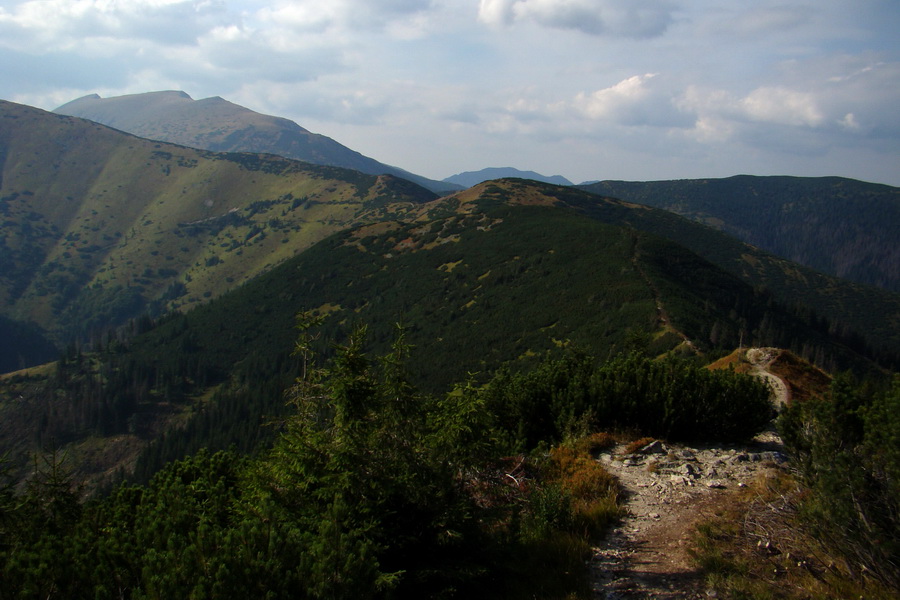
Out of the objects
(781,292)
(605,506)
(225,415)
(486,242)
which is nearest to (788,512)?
(605,506)

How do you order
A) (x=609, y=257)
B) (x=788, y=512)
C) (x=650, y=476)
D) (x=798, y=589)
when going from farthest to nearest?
(x=609, y=257), (x=650, y=476), (x=788, y=512), (x=798, y=589)

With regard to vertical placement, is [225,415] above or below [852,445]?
below

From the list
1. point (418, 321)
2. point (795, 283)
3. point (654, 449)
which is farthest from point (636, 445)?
point (795, 283)

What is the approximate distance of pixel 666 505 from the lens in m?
9.75

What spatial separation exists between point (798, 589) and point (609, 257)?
105 meters

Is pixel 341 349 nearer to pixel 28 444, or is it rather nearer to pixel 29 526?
pixel 29 526

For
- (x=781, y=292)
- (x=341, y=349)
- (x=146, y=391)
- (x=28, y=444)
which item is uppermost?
(x=341, y=349)

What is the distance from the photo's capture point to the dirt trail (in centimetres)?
710

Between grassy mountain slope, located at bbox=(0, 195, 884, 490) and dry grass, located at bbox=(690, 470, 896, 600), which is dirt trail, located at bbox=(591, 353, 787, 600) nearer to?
dry grass, located at bbox=(690, 470, 896, 600)

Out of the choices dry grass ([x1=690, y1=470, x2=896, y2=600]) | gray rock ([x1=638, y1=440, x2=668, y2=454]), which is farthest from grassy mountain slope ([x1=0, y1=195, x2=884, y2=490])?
dry grass ([x1=690, y1=470, x2=896, y2=600])

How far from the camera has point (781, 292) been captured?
534ft

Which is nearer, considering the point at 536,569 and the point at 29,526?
the point at 536,569

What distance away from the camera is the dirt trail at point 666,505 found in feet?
23.3

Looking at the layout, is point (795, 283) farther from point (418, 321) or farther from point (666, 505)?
point (666, 505)
